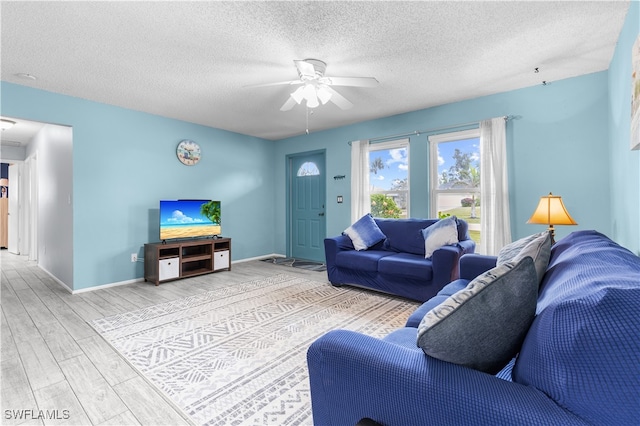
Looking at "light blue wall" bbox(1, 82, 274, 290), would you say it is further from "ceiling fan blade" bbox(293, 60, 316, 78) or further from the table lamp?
Result: the table lamp

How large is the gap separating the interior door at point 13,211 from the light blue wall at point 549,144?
867cm

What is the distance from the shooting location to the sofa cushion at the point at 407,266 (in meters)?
3.18

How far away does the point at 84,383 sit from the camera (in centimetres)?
185

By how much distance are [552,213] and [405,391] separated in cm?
278

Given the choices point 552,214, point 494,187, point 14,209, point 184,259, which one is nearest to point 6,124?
point 184,259

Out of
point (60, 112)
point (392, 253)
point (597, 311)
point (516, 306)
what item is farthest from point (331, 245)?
point (60, 112)

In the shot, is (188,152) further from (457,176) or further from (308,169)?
(457,176)

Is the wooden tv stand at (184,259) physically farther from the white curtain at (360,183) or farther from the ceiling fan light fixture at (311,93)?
the ceiling fan light fixture at (311,93)

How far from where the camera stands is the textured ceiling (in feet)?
6.98

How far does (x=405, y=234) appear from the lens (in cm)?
392

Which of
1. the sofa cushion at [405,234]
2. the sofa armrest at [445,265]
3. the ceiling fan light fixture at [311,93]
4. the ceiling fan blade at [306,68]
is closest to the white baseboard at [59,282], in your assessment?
the ceiling fan light fixture at [311,93]

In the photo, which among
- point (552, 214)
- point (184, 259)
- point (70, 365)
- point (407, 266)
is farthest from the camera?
point (184, 259)

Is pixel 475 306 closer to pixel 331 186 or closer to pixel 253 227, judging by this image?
pixel 331 186

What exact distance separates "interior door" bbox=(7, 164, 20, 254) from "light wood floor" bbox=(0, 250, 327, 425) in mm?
4217
